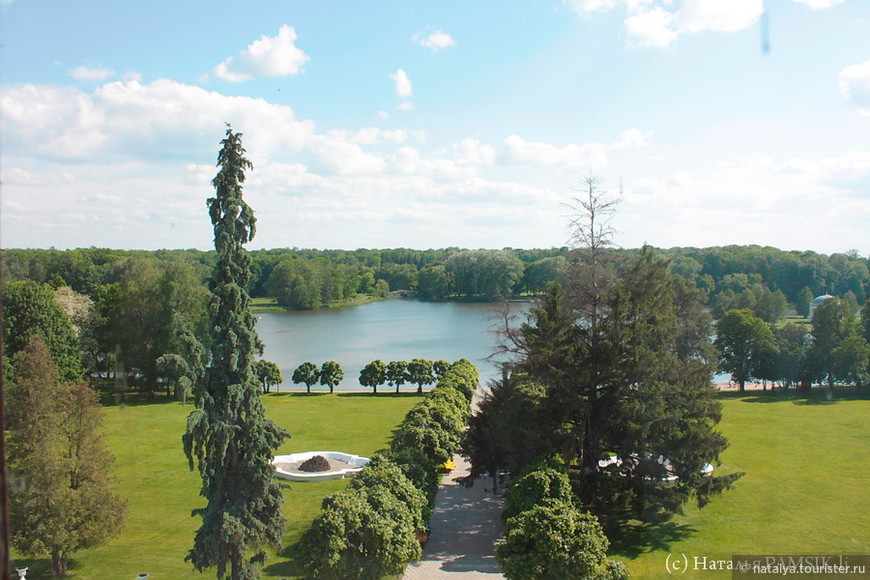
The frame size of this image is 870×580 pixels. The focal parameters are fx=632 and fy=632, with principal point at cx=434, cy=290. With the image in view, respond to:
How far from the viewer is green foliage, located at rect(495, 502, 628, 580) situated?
37.0 ft

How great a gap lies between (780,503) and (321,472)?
13.1 metres

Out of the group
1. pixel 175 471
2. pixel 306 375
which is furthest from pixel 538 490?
pixel 306 375

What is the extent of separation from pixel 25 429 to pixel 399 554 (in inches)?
313

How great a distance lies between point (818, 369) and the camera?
35094 millimetres

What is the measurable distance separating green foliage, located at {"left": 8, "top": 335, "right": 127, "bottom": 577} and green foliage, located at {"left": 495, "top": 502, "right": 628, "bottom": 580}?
8361 millimetres

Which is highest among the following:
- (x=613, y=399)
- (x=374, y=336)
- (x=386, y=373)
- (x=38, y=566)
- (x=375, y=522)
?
(x=613, y=399)

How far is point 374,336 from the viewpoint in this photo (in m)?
54.3

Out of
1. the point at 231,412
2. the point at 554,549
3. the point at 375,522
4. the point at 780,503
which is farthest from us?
the point at 780,503

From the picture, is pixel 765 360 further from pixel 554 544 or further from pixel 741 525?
pixel 554 544

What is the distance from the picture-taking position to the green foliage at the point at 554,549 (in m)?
11.3

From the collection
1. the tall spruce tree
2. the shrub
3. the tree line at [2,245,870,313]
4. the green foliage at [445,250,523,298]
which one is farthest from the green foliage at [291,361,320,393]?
the green foliage at [445,250,523,298]

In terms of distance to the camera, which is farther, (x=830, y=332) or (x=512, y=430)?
(x=830, y=332)

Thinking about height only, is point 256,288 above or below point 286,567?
above

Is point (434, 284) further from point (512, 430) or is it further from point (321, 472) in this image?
point (512, 430)
